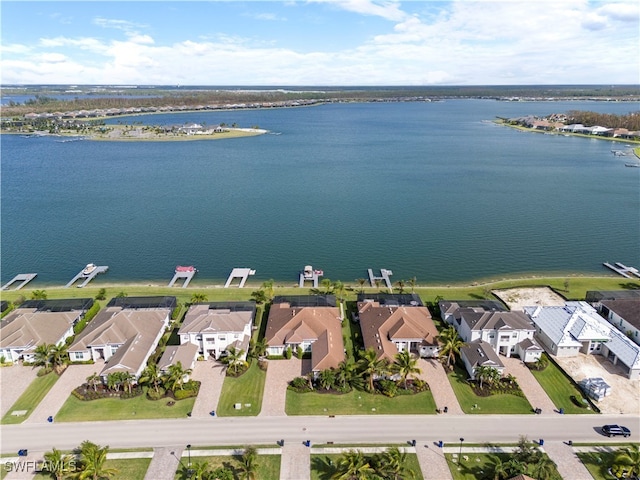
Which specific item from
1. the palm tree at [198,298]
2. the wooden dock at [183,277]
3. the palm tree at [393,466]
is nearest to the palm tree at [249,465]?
the palm tree at [393,466]

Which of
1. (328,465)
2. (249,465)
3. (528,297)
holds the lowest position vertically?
(328,465)

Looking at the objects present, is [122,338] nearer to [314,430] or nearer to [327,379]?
A: [327,379]

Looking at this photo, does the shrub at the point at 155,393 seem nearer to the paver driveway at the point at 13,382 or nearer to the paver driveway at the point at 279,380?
the paver driveway at the point at 279,380

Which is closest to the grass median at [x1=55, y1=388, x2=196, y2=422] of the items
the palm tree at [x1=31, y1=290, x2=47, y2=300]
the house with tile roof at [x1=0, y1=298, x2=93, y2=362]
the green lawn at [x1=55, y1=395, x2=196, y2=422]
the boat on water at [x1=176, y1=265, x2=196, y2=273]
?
the green lawn at [x1=55, y1=395, x2=196, y2=422]

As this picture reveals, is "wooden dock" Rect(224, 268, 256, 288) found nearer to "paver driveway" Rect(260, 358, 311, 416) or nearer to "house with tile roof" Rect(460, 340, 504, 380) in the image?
"paver driveway" Rect(260, 358, 311, 416)

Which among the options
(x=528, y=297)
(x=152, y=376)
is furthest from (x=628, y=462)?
(x=152, y=376)

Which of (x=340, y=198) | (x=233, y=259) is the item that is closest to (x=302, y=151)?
(x=340, y=198)
